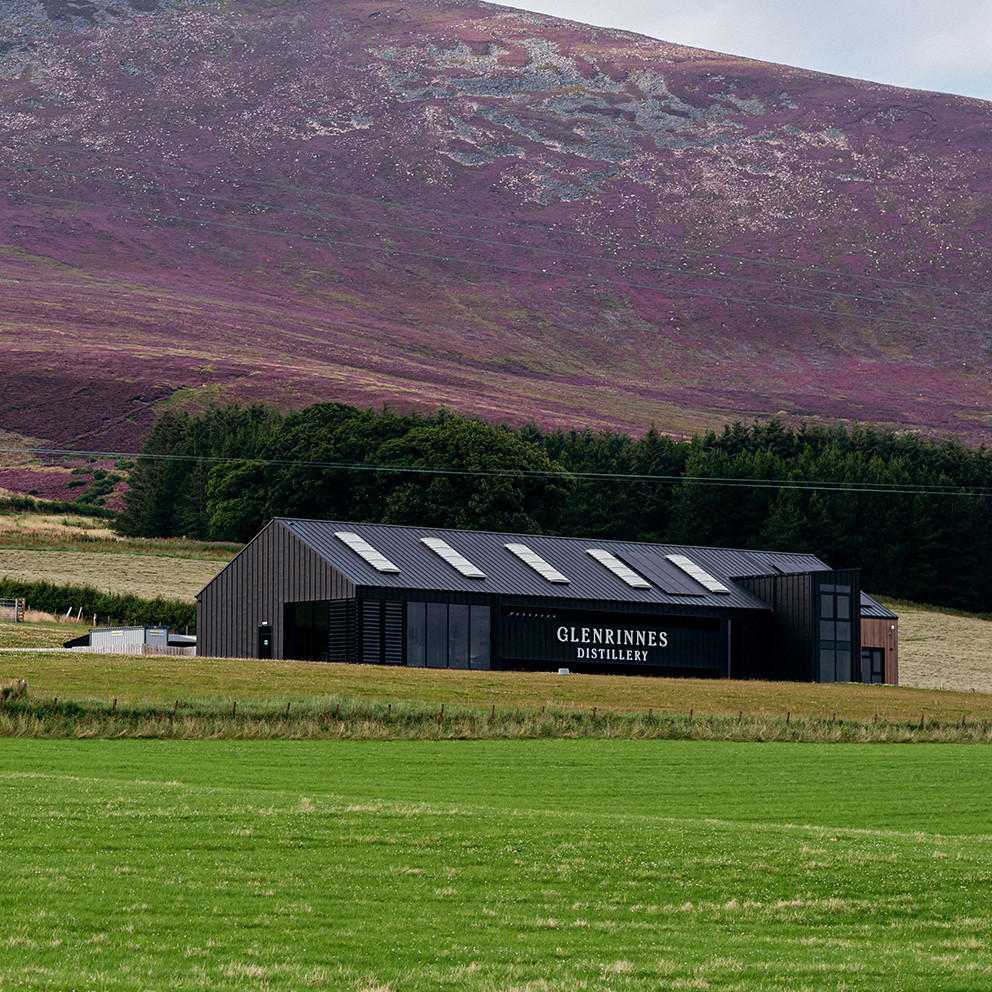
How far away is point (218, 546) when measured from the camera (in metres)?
110

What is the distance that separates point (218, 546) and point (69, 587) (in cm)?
2522

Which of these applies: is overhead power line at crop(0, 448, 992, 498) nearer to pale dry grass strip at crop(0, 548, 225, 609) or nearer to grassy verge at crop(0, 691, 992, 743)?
pale dry grass strip at crop(0, 548, 225, 609)

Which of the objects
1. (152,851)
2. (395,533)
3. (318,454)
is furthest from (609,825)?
(318,454)

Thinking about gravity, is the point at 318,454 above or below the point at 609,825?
above

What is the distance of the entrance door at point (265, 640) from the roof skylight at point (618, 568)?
16608mm

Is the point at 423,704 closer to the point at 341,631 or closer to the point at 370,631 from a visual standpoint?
the point at 370,631

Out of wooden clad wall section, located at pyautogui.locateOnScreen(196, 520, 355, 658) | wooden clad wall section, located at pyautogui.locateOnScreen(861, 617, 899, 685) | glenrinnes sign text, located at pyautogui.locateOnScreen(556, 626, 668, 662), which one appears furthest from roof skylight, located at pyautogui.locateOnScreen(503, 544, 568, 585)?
wooden clad wall section, located at pyautogui.locateOnScreen(861, 617, 899, 685)

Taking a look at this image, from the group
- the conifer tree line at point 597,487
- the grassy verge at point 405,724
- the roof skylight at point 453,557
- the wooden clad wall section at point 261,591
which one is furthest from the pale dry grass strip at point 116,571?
the grassy verge at point 405,724

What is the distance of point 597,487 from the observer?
130125 millimetres

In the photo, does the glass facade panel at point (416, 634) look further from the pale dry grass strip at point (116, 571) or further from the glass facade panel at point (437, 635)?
the pale dry grass strip at point (116, 571)

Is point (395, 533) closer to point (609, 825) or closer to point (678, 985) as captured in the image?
point (609, 825)

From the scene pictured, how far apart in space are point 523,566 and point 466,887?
52.2 m

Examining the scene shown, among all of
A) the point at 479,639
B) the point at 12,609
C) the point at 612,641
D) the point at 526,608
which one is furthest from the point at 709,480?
the point at 479,639

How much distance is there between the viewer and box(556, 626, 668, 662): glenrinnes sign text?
68062 mm
